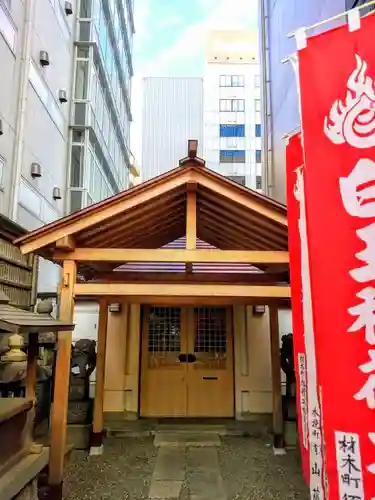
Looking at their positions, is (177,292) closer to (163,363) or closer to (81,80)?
(163,363)

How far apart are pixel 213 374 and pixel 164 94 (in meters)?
→ 45.3

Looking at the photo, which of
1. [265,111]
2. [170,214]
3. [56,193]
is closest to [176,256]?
[170,214]

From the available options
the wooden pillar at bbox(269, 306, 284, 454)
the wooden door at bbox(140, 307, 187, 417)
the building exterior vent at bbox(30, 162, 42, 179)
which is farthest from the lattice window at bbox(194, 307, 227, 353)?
the building exterior vent at bbox(30, 162, 42, 179)

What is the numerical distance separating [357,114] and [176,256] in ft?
10.3

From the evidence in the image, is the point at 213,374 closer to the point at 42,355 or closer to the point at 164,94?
the point at 42,355

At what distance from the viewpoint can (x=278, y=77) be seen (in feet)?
45.4

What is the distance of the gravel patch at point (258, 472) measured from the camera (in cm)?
570

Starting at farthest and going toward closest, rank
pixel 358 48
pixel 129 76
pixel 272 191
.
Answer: pixel 129 76
pixel 272 191
pixel 358 48

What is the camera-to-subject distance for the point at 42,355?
8.45 m

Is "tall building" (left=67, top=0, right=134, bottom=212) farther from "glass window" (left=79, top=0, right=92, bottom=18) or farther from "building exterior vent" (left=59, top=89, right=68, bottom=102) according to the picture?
"building exterior vent" (left=59, top=89, right=68, bottom=102)

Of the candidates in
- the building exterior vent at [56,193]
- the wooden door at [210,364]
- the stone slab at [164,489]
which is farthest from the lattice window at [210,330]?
the building exterior vent at [56,193]

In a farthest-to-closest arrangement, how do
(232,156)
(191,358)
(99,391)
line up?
(232,156), (191,358), (99,391)

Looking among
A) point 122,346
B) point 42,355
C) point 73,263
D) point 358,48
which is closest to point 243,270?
point 122,346

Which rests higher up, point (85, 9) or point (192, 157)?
point (85, 9)
